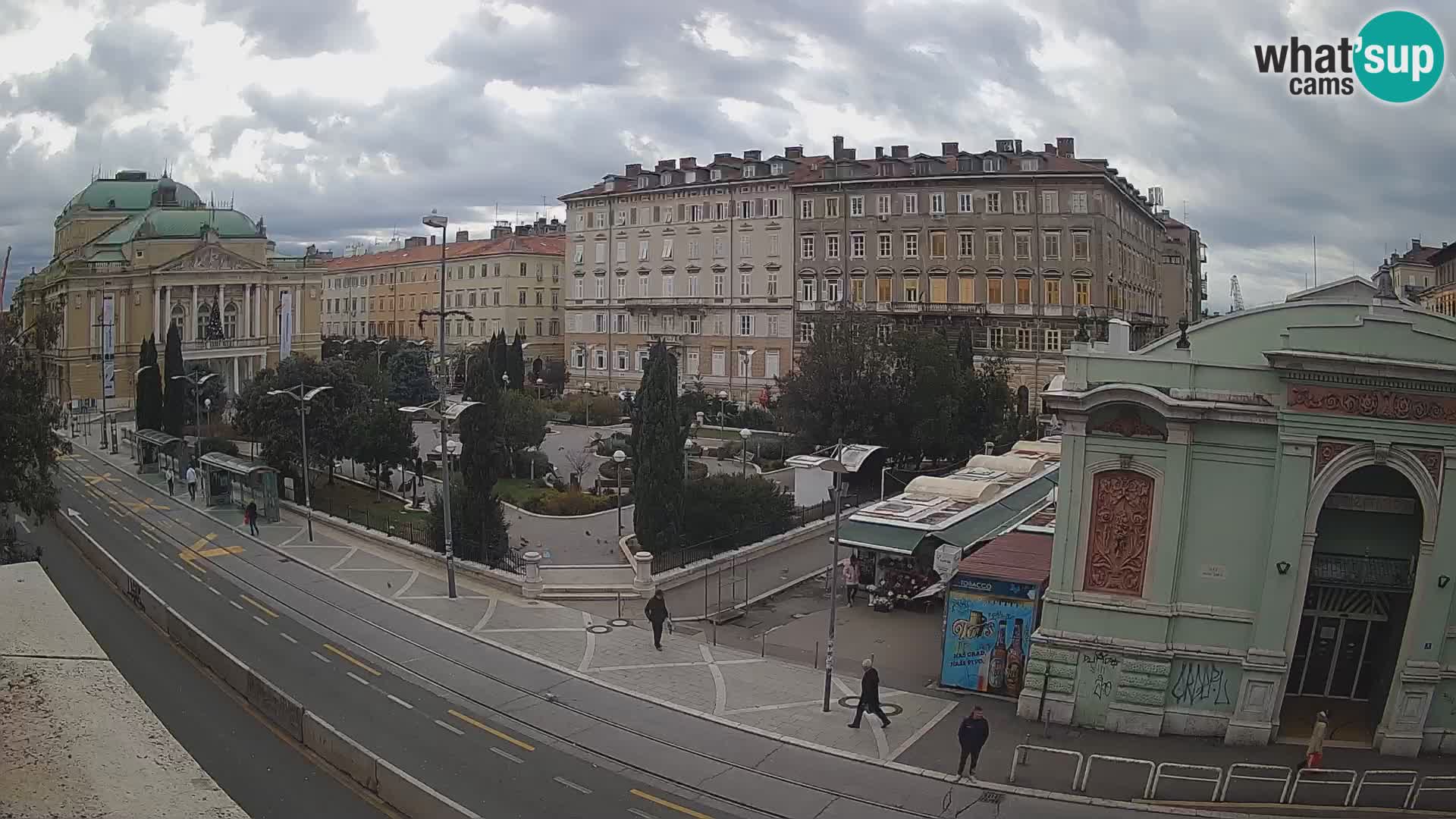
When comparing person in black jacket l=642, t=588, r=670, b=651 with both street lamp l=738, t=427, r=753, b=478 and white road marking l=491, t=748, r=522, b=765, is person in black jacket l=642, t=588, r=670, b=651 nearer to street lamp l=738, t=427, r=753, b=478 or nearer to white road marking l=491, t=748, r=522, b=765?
white road marking l=491, t=748, r=522, b=765

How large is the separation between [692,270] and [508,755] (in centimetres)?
6438

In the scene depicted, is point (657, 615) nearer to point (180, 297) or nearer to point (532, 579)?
point (532, 579)

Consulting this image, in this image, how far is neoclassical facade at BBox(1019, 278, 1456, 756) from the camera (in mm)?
19734

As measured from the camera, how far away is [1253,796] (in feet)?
60.0

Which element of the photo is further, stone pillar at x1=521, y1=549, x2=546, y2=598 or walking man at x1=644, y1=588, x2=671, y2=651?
stone pillar at x1=521, y1=549, x2=546, y2=598

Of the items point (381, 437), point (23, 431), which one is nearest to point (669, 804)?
point (23, 431)

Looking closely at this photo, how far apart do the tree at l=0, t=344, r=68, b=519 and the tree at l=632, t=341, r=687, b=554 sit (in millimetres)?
15555

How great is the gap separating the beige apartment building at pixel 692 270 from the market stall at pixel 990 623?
175 feet

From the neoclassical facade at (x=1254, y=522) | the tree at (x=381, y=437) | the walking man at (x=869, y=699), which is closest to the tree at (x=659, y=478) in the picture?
the walking man at (x=869, y=699)

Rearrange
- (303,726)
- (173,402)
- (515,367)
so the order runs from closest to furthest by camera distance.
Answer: (303,726)
(173,402)
(515,367)

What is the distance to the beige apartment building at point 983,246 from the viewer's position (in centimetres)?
6788

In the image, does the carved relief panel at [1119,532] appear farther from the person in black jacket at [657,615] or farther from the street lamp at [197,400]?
the street lamp at [197,400]

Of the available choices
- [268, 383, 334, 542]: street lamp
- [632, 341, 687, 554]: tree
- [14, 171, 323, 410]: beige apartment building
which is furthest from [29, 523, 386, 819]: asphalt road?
[14, 171, 323, 410]: beige apartment building

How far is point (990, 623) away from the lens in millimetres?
23219
